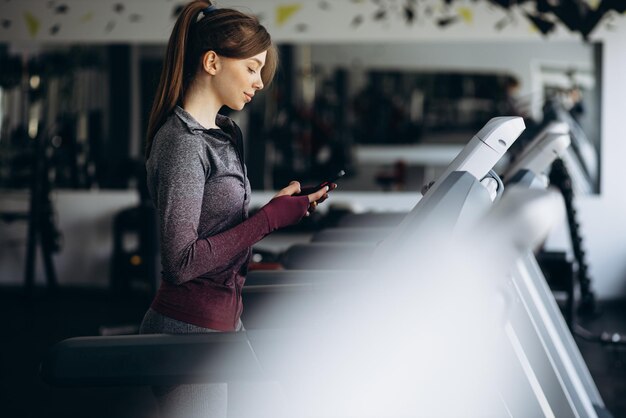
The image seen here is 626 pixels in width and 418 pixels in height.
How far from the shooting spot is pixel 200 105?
5.36ft

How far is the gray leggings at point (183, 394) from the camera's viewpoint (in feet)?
5.07

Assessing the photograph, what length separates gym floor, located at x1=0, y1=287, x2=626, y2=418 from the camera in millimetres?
3637

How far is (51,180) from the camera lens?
250 inches

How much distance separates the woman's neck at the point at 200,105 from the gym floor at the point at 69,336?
88 cm

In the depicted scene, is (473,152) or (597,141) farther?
(597,141)

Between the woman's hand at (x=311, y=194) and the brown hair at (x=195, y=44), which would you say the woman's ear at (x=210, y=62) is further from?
the woman's hand at (x=311, y=194)

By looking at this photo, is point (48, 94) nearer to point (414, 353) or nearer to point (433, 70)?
point (433, 70)

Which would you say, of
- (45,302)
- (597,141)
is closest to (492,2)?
(597,141)

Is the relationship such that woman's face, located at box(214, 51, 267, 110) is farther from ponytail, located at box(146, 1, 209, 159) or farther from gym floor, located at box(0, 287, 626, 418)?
gym floor, located at box(0, 287, 626, 418)

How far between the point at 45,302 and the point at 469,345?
514 centimetres

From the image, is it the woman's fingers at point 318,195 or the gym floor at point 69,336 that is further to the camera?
the gym floor at point 69,336

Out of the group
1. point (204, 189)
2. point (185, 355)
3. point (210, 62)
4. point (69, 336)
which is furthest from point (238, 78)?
point (69, 336)

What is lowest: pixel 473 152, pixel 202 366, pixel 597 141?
pixel 597 141

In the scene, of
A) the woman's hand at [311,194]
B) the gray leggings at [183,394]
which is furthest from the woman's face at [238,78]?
the gray leggings at [183,394]
